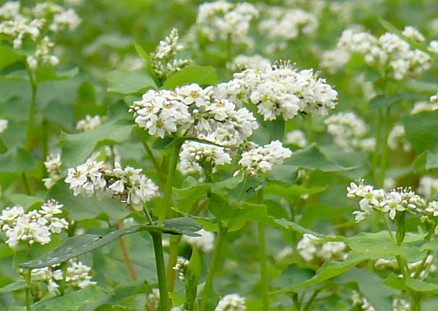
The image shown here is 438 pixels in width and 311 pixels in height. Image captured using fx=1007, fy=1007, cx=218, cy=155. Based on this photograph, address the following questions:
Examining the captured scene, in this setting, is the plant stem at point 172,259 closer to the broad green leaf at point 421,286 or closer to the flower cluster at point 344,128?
the broad green leaf at point 421,286

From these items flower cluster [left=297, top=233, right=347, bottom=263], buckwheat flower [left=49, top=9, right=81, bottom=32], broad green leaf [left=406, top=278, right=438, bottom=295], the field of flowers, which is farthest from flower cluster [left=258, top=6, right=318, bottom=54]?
broad green leaf [left=406, top=278, right=438, bottom=295]

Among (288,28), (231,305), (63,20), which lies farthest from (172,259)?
(288,28)

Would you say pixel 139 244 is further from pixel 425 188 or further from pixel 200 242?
pixel 425 188

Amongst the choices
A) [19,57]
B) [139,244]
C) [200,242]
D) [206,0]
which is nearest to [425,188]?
[200,242]

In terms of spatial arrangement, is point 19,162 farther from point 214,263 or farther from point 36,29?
point 214,263

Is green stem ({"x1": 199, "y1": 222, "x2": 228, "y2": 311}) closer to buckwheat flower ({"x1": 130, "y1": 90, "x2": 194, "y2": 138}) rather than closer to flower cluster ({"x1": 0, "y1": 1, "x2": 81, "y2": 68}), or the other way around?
buckwheat flower ({"x1": 130, "y1": 90, "x2": 194, "y2": 138})

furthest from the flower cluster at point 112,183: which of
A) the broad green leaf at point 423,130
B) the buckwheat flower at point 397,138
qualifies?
the buckwheat flower at point 397,138
